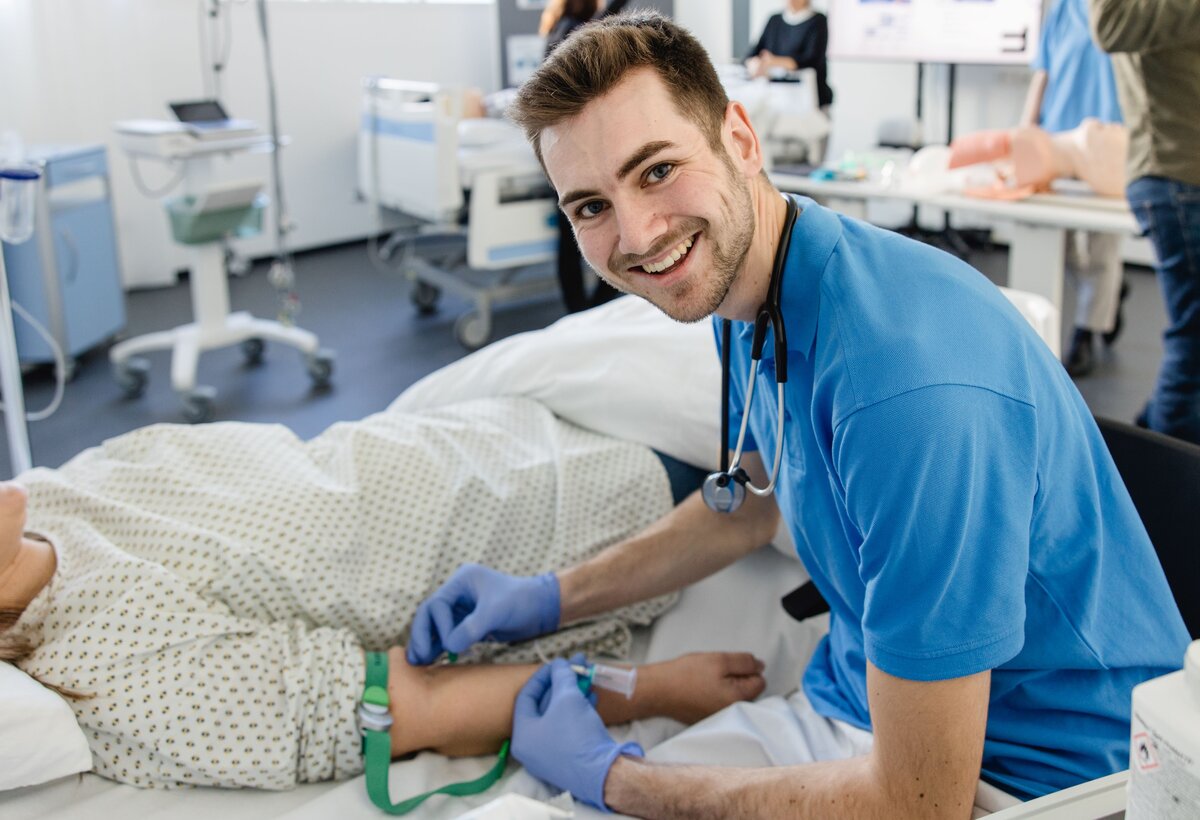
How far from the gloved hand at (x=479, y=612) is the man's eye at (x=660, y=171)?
2.13 feet

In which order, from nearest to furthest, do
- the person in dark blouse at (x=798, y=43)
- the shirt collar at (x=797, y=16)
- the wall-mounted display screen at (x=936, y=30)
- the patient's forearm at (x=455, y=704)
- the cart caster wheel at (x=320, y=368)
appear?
1. the patient's forearm at (x=455, y=704)
2. the cart caster wheel at (x=320, y=368)
3. the wall-mounted display screen at (x=936, y=30)
4. the person in dark blouse at (x=798, y=43)
5. the shirt collar at (x=797, y=16)

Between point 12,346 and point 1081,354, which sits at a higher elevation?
point 12,346

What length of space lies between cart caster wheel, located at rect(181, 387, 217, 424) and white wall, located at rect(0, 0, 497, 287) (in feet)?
5.30

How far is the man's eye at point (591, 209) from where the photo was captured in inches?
45.3

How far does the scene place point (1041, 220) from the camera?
113 inches

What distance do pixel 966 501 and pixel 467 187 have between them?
360 cm

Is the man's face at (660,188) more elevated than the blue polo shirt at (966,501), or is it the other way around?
the man's face at (660,188)

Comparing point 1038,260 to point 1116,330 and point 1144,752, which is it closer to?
point 1116,330

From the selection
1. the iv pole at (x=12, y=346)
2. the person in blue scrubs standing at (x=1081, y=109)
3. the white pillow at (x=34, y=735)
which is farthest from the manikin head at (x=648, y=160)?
the person in blue scrubs standing at (x=1081, y=109)

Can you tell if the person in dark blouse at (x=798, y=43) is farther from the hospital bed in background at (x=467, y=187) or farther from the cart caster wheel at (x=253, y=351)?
the cart caster wheel at (x=253, y=351)

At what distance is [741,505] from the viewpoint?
152 cm

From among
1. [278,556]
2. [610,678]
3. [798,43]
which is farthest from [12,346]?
[798,43]

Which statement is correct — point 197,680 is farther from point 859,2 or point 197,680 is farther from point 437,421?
point 859,2

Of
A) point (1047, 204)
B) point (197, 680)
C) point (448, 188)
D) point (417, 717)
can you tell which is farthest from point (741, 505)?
point (448, 188)
